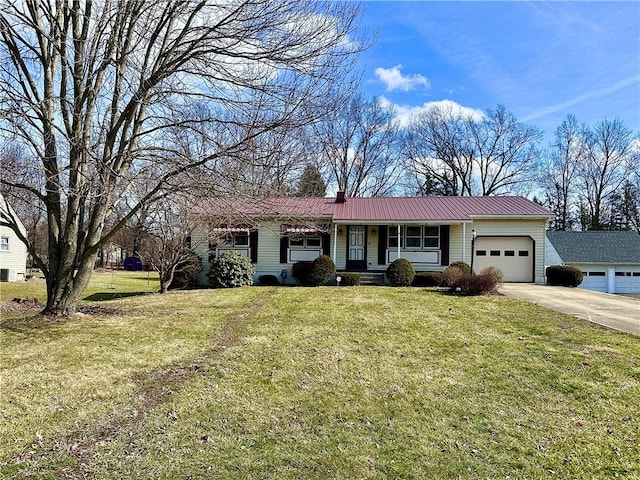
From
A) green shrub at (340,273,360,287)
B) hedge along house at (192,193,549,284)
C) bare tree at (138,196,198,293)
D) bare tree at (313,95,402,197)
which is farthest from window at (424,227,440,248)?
bare tree at (313,95,402,197)

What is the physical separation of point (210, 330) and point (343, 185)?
24.8 meters

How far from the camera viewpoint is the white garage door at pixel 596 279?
21156 millimetres

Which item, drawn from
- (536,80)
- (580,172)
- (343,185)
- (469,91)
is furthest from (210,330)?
(580,172)

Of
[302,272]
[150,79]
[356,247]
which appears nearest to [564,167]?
[356,247]

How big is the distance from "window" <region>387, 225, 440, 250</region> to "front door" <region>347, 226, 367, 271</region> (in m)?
1.15

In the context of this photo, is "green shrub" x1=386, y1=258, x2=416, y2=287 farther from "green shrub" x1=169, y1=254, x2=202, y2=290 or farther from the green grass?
"green shrub" x1=169, y1=254, x2=202, y2=290

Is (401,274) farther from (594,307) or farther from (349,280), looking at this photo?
(594,307)

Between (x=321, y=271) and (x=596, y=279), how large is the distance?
1580 cm

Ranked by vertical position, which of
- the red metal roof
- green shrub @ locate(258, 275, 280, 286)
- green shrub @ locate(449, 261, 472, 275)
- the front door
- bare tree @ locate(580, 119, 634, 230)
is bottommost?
green shrub @ locate(258, 275, 280, 286)

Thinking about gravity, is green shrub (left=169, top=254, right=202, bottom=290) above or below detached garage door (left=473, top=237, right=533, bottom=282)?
below

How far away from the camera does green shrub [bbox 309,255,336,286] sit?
1549cm

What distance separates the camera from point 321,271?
610 inches

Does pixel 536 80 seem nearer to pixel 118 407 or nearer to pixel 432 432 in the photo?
pixel 432 432

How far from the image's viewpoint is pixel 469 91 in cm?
1930
